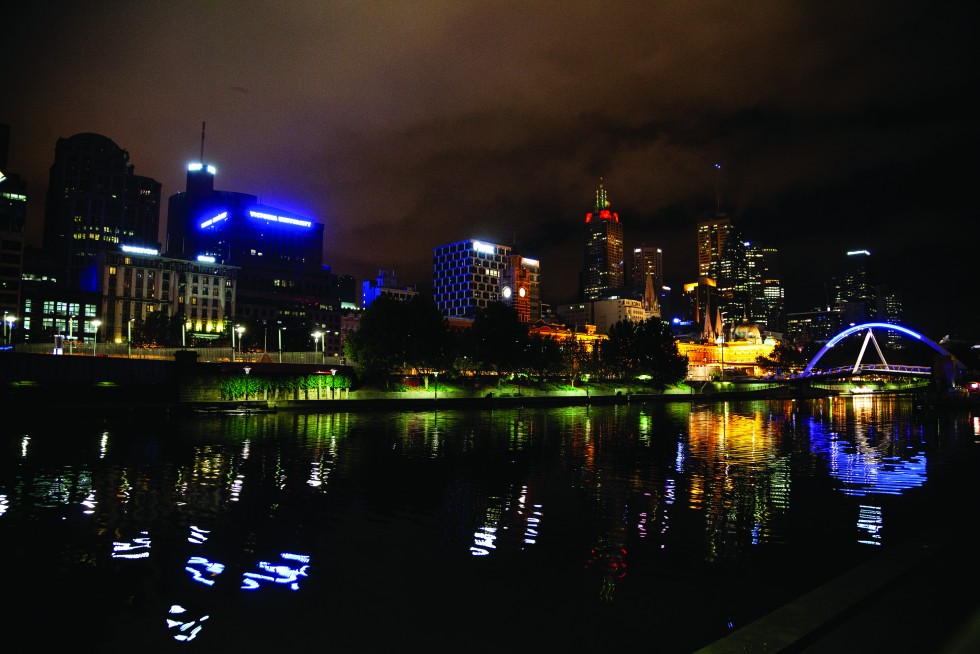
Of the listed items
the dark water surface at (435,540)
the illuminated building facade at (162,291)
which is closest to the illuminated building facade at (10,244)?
the illuminated building facade at (162,291)

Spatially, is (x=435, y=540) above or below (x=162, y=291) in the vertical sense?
below

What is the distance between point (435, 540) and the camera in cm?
1512

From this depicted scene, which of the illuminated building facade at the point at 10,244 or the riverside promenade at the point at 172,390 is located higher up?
the illuminated building facade at the point at 10,244

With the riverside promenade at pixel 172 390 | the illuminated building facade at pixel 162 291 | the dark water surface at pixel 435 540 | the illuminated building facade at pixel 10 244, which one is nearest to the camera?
the dark water surface at pixel 435 540

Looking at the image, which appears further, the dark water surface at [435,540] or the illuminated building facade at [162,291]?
the illuminated building facade at [162,291]

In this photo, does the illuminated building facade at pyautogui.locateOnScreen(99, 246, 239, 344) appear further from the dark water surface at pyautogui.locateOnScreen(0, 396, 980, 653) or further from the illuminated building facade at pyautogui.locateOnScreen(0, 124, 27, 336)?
the dark water surface at pyautogui.locateOnScreen(0, 396, 980, 653)

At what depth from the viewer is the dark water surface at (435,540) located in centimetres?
989

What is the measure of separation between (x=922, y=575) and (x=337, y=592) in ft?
31.0

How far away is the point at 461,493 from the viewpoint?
2130cm

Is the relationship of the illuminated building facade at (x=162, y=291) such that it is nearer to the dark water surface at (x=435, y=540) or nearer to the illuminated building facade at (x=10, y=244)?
the illuminated building facade at (x=10, y=244)

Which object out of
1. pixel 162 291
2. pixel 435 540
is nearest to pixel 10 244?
pixel 162 291

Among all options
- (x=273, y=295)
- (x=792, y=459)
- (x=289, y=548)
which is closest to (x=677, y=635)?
(x=289, y=548)

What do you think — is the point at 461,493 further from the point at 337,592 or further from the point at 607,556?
the point at 337,592

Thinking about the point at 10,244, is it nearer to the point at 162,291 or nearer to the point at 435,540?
the point at 162,291
